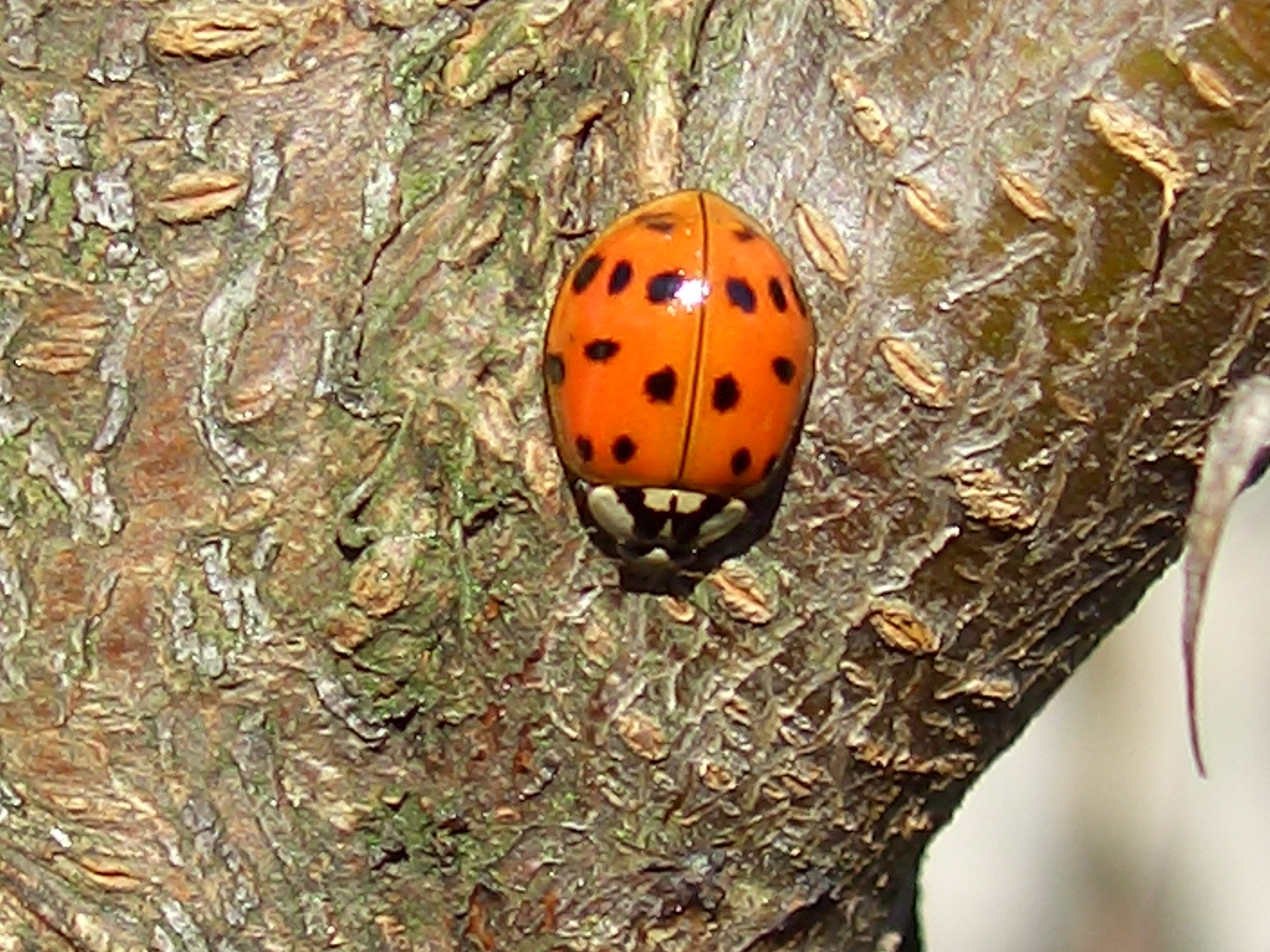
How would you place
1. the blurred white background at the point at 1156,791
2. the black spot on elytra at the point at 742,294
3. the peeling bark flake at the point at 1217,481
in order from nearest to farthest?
the peeling bark flake at the point at 1217,481 → the black spot on elytra at the point at 742,294 → the blurred white background at the point at 1156,791

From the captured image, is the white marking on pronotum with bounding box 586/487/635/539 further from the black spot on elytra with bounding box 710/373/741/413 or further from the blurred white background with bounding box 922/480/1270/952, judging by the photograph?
the blurred white background with bounding box 922/480/1270/952

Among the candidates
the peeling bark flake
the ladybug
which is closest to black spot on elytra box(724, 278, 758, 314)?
the ladybug

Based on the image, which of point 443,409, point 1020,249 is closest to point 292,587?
point 443,409

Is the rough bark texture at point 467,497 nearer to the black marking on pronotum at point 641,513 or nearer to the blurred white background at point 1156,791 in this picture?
the black marking on pronotum at point 641,513

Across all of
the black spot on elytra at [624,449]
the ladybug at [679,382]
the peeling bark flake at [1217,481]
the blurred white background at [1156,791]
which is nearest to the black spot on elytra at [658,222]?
the ladybug at [679,382]

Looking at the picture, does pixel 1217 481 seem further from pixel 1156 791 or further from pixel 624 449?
pixel 1156 791

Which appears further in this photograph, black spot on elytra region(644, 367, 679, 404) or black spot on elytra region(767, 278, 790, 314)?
black spot on elytra region(644, 367, 679, 404)
